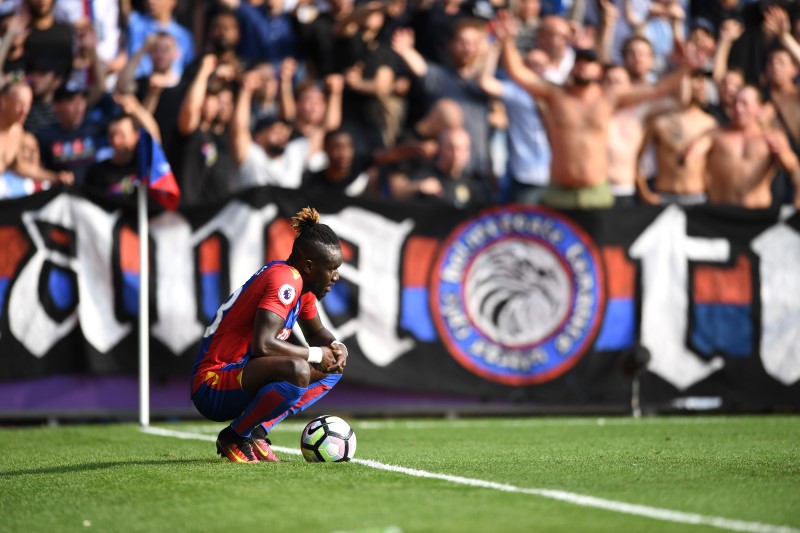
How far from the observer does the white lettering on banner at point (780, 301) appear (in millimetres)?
12633

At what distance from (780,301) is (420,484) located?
7.34 meters

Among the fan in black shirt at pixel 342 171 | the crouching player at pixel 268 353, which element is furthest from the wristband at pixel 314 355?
the fan in black shirt at pixel 342 171

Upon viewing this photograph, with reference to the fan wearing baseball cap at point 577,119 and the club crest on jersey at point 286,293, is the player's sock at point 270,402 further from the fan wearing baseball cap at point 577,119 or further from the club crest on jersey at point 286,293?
the fan wearing baseball cap at point 577,119

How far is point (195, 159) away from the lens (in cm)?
1291

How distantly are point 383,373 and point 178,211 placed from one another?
248 cm

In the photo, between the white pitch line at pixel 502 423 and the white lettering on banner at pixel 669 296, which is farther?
the white lettering on banner at pixel 669 296

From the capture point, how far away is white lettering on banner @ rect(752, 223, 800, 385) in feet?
41.4

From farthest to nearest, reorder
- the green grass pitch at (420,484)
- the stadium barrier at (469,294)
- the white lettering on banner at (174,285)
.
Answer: the white lettering on banner at (174,285) → the stadium barrier at (469,294) → the green grass pitch at (420,484)

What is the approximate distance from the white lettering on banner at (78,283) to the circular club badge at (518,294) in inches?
122

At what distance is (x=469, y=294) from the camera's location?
12203mm

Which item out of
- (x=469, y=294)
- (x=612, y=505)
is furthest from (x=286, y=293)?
(x=469, y=294)

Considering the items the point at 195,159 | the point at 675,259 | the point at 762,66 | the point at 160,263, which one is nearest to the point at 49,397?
the point at 160,263

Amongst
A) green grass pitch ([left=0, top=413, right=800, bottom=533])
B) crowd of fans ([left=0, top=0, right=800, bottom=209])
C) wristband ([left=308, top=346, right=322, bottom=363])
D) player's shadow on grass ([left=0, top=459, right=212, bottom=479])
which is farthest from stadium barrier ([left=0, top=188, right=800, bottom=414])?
wristband ([left=308, top=346, right=322, bottom=363])

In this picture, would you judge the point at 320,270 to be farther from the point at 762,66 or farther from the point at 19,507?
the point at 762,66
